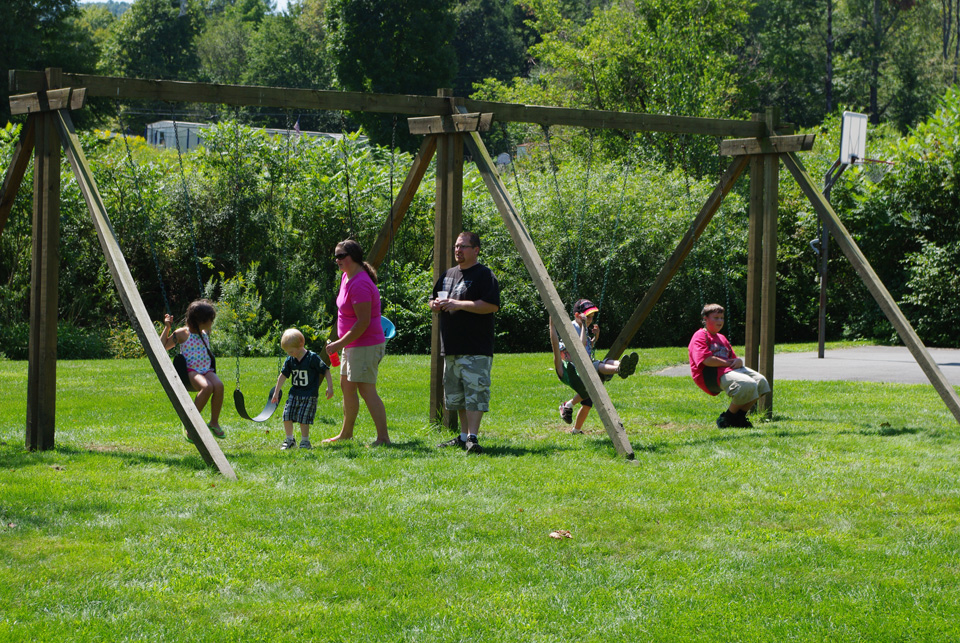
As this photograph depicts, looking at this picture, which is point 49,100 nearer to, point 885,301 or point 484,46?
point 885,301

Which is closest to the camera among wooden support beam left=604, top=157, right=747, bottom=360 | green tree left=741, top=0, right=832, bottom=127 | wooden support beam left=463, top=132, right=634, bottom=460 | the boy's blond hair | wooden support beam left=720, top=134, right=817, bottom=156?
wooden support beam left=463, top=132, right=634, bottom=460

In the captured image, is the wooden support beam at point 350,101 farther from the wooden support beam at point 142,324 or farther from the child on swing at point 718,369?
the child on swing at point 718,369

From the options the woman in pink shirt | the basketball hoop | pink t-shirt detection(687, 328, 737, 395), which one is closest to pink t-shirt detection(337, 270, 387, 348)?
the woman in pink shirt

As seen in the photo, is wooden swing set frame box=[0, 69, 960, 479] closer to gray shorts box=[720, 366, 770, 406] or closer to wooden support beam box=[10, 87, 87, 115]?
wooden support beam box=[10, 87, 87, 115]

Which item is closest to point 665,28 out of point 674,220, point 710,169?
point 710,169

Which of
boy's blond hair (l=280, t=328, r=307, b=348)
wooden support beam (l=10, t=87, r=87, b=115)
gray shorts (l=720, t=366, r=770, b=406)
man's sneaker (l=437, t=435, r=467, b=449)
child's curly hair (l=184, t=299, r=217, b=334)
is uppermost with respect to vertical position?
wooden support beam (l=10, t=87, r=87, b=115)

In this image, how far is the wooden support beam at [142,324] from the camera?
7.25 m

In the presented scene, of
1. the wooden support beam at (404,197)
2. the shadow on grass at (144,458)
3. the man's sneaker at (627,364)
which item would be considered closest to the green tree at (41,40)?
the wooden support beam at (404,197)

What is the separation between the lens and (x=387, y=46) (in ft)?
152

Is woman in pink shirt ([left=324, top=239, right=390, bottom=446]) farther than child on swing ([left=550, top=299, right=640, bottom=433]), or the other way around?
child on swing ([left=550, top=299, right=640, bottom=433])

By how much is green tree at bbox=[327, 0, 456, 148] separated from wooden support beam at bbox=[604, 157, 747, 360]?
35446 millimetres

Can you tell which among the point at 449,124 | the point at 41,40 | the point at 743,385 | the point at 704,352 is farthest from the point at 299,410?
the point at 41,40

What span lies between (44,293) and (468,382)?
347 cm

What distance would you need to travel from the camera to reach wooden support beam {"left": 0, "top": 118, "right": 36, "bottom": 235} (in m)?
8.47
